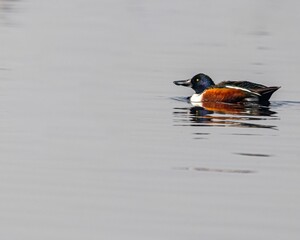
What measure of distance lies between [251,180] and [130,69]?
1021 centimetres

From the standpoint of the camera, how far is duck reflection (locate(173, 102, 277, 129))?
651 inches

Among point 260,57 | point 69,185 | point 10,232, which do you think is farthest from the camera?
point 260,57

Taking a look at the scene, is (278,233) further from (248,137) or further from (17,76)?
(17,76)

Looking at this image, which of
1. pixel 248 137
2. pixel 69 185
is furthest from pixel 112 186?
pixel 248 137

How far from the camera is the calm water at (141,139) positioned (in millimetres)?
10750

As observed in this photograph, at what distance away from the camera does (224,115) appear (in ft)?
57.9

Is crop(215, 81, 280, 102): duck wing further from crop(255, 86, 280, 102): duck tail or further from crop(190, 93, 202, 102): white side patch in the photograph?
crop(190, 93, 202, 102): white side patch

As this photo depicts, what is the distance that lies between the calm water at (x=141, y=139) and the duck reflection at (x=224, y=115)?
0.02m

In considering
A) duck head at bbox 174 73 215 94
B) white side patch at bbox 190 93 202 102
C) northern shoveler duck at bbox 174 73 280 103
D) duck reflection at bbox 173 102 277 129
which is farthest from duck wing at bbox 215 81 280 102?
duck head at bbox 174 73 215 94

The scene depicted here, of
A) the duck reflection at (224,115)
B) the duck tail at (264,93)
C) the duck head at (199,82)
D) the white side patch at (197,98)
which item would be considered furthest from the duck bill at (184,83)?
the duck tail at (264,93)

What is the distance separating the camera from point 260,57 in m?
25.2

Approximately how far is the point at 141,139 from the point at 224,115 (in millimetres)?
3070

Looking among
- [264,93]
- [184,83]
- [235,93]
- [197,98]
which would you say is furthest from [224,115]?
[184,83]

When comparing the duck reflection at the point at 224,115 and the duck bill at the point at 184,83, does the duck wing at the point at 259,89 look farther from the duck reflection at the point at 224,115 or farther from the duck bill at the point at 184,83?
the duck bill at the point at 184,83
